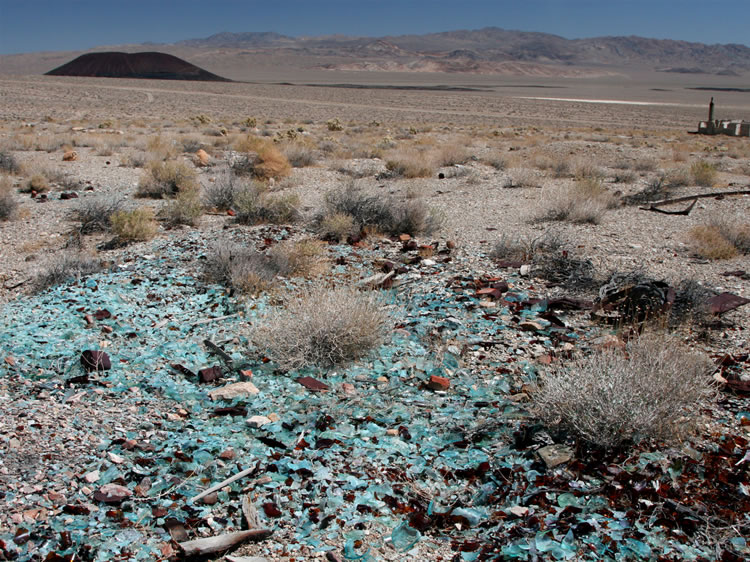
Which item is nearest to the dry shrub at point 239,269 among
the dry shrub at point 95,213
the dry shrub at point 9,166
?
the dry shrub at point 95,213

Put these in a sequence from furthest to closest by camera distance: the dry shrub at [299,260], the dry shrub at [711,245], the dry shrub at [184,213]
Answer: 1. the dry shrub at [184,213]
2. the dry shrub at [711,245]
3. the dry shrub at [299,260]

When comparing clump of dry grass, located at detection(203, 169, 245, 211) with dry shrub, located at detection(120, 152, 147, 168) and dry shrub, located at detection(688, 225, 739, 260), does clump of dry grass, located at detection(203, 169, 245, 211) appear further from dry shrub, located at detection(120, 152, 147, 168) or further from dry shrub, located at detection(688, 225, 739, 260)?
dry shrub, located at detection(688, 225, 739, 260)

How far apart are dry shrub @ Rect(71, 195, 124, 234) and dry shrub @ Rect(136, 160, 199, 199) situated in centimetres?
182

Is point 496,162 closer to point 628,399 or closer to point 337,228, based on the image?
point 337,228

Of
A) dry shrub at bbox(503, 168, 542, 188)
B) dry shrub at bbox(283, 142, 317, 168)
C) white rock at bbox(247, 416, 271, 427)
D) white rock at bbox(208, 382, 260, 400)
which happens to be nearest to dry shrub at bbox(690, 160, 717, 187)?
dry shrub at bbox(503, 168, 542, 188)

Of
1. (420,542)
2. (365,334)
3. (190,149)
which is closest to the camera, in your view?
(420,542)

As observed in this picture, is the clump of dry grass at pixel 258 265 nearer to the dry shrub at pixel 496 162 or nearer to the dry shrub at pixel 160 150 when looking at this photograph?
the dry shrub at pixel 160 150

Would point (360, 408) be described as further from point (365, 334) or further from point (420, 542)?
point (420, 542)

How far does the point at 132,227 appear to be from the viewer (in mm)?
7938

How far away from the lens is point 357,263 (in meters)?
7.12

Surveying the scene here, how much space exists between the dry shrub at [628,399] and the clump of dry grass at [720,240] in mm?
3993

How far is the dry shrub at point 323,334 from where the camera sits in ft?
14.9

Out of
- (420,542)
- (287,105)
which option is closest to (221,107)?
(287,105)

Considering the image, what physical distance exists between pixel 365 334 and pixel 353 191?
4.99 metres
